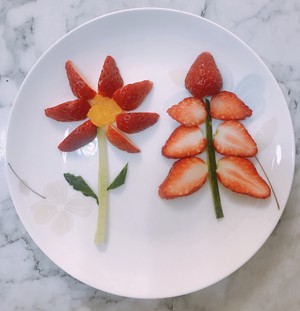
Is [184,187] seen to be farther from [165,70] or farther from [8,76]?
[8,76]

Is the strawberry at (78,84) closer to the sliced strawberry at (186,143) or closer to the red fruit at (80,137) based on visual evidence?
the red fruit at (80,137)

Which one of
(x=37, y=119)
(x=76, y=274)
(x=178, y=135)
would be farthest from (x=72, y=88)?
(x=76, y=274)

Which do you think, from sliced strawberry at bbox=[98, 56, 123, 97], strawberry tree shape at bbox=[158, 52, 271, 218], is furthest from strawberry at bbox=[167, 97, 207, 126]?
sliced strawberry at bbox=[98, 56, 123, 97]

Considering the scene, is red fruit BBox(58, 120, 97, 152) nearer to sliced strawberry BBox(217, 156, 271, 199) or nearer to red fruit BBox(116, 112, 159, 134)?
red fruit BBox(116, 112, 159, 134)

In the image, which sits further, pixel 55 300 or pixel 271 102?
pixel 55 300

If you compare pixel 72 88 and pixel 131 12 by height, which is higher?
pixel 131 12

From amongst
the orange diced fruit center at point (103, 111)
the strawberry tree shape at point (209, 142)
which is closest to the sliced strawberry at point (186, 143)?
the strawberry tree shape at point (209, 142)
